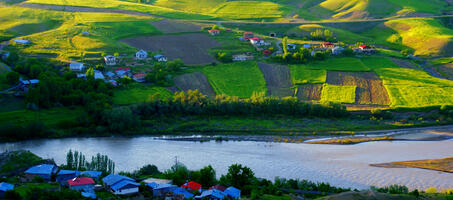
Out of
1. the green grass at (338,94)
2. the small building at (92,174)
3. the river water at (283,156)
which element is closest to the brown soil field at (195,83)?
the green grass at (338,94)

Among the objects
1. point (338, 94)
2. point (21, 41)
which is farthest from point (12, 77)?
point (338, 94)

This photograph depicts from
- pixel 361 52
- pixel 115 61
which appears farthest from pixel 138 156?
pixel 361 52

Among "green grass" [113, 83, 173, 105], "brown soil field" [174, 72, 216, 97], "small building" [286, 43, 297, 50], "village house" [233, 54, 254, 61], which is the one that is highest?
"small building" [286, 43, 297, 50]

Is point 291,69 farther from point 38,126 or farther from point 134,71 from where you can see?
point 38,126

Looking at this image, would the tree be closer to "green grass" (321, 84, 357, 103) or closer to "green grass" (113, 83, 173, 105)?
"green grass" (113, 83, 173, 105)

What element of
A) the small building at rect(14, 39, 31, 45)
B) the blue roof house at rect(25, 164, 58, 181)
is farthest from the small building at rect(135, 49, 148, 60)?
the blue roof house at rect(25, 164, 58, 181)

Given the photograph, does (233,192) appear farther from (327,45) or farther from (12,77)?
(327,45)

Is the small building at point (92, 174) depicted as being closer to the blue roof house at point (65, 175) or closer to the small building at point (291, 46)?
the blue roof house at point (65, 175)
